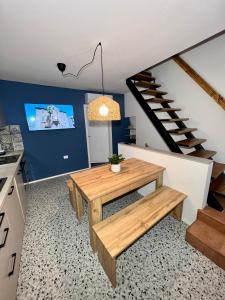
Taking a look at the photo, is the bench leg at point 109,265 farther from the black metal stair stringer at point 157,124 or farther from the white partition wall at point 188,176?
the black metal stair stringer at point 157,124

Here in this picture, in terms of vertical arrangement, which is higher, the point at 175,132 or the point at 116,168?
the point at 175,132

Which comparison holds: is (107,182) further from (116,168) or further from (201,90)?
(201,90)

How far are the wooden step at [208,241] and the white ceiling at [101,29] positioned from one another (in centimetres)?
223

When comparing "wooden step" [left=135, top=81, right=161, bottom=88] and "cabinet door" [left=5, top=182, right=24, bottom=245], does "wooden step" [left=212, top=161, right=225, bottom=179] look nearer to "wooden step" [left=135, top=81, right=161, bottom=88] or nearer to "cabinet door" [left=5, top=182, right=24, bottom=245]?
"wooden step" [left=135, top=81, right=161, bottom=88]

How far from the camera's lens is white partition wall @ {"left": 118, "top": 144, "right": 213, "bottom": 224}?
170 centimetres

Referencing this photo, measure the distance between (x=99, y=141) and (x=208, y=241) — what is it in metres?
3.65

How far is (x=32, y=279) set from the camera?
4.43ft

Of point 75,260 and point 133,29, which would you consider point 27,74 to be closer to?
point 133,29

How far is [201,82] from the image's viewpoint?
7.94ft

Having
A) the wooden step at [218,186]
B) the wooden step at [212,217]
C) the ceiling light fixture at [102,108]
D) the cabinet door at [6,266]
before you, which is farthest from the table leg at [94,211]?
the wooden step at [218,186]

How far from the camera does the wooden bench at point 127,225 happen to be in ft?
3.99

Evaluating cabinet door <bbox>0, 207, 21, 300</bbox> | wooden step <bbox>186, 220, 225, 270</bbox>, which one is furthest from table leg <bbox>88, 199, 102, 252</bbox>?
wooden step <bbox>186, 220, 225, 270</bbox>

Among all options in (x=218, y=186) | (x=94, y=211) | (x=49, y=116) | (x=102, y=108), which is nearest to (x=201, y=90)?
(x=218, y=186)

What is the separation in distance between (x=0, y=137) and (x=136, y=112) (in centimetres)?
345
